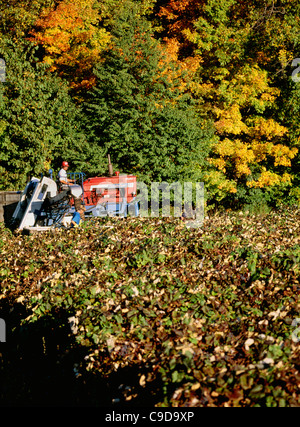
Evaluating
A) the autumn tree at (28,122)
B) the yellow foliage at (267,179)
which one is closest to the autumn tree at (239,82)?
the yellow foliage at (267,179)

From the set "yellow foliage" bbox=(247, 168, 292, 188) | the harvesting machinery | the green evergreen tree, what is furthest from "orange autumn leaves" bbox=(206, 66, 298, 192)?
the harvesting machinery

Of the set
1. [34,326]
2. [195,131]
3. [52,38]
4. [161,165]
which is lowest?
[34,326]

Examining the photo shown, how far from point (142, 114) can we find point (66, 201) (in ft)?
23.9

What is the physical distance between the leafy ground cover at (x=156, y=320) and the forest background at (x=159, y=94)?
11.5 meters

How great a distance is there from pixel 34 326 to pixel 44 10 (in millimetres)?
19394

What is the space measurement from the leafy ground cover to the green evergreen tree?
1170cm

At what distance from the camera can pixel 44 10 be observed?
786 inches

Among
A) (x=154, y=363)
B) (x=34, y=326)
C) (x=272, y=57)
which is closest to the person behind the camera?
(x=154, y=363)

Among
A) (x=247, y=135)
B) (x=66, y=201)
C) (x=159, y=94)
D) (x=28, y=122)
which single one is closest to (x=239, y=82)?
(x=247, y=135)

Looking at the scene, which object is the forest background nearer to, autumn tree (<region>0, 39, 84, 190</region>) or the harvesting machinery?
autumn tree (<region>0, 39, 84, 190</region>)

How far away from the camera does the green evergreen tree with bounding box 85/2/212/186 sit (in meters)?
18.2

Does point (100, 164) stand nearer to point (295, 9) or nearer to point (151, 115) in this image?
point (151, 115)

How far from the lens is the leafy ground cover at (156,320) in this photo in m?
2.94

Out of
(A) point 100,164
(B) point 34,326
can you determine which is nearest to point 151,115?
(A) point 100,164
